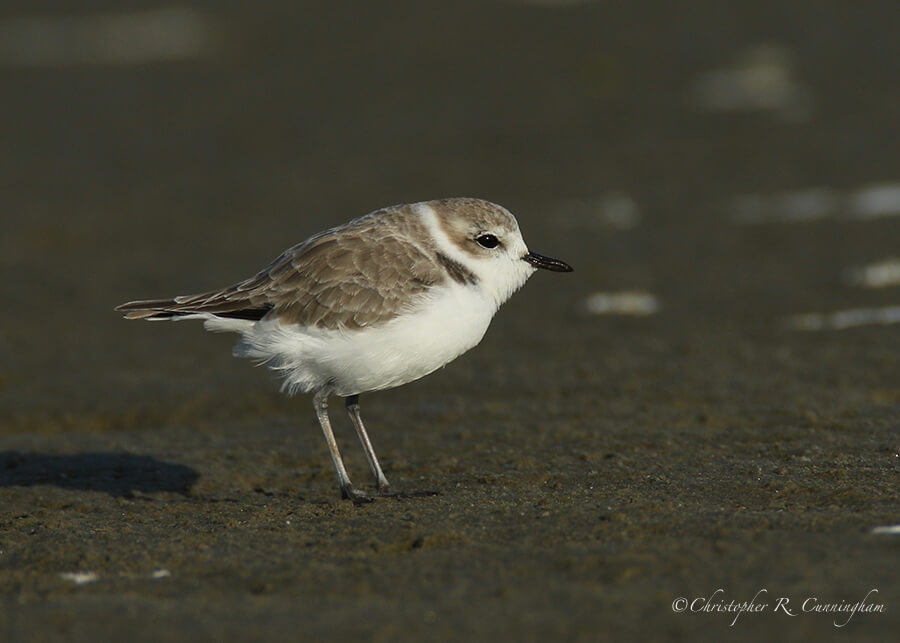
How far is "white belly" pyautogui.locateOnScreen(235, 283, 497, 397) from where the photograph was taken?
7.28m

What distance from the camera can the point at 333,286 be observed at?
24.9 ft

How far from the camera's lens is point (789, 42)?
72.5ft

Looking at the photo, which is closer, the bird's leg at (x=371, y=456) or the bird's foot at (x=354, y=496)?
the bird's foot at (x=354, y=496)

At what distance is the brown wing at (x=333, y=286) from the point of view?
7.43 m

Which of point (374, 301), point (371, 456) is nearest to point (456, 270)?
point (374, 301)

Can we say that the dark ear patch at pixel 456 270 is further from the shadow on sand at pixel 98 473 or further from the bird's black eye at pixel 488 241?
the shadow on sand at pixel 98 473

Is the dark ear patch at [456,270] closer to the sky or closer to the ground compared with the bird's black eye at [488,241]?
closer to the ground

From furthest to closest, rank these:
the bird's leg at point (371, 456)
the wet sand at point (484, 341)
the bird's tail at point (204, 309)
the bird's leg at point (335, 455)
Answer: the bird's leg at point (371, 456) < the bird's tail at point (204, 309) < the bird's leg at point (335, 455) < the wet sand at point (484, 341)

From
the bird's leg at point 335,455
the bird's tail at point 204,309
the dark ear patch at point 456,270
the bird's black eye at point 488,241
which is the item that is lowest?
the bird's leg at point 335,455

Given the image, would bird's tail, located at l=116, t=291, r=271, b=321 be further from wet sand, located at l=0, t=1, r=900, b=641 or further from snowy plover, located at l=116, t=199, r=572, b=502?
wet sand, located at l=0, t=1, r=900, b=641

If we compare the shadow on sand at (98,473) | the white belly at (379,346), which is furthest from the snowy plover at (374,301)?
the shadow on sand at (98,473)

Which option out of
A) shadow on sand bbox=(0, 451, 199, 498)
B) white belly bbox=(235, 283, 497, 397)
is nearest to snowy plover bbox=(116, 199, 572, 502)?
white belly bbox=(235, 283, 497, 397)

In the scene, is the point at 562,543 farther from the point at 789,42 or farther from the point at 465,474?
the point at 789,42

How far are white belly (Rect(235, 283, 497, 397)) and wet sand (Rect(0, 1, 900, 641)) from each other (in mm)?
858
